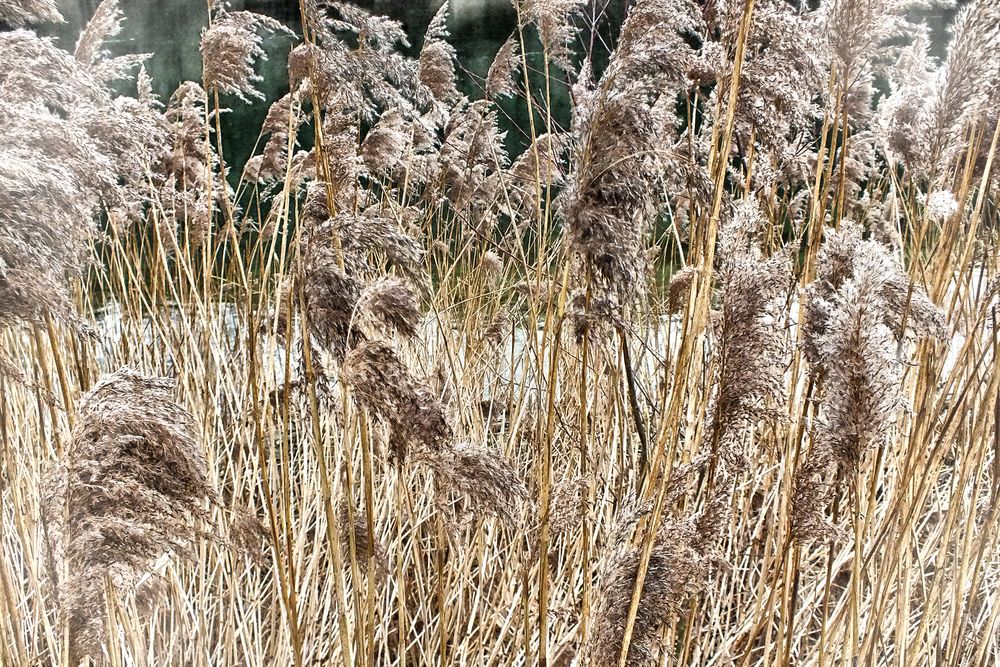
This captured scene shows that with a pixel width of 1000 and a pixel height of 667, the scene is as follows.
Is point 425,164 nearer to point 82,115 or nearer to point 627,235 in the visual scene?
point 82,115

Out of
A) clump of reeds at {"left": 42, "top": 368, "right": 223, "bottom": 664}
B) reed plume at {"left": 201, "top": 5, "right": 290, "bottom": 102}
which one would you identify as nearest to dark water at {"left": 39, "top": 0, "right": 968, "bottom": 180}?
reed plume at {"left": 201, "top": 5, "right": 290, "bottom": 102}

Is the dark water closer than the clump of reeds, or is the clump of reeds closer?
the clump of reeds

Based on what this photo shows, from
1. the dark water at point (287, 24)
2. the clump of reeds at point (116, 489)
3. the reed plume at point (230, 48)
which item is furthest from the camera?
the dark water at point (287, 24)

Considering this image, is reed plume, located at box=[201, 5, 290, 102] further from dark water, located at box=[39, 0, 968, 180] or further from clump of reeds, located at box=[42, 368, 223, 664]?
dark water, located at box=[39, 0, 968, 180]

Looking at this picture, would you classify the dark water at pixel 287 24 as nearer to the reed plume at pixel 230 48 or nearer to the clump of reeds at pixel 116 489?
the reed plume at pixel 230 48

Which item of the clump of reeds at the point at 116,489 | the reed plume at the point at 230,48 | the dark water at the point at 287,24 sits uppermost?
the dark water at the point at 287,24

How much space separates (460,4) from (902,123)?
314 centimetres

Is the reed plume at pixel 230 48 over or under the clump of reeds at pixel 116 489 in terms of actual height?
over

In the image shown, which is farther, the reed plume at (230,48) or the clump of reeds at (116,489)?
the reed plume at (230,48)

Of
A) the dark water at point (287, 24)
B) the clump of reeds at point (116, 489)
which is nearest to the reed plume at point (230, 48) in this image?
the clump of reeds at point (116, 489)

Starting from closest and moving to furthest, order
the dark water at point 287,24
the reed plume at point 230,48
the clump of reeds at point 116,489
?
the clump of reeds at point 116,489, the reed plume at point 230,48, the dark water at point 287,24

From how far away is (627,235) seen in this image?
3.10ft

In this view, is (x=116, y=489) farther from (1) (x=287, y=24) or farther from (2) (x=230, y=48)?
(1) (x=287, y=24)

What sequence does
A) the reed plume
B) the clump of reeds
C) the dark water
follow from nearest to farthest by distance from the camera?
1. the clump of reeds
2. the reed plume
3. the dark water
